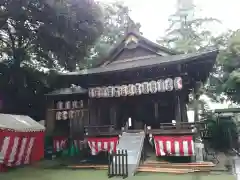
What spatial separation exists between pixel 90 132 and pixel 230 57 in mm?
12697

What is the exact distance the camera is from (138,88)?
1324cm

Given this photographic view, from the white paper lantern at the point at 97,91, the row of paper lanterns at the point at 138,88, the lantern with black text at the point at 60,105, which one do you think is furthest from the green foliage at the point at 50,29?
the row of paper lanterns at the point at 138,88

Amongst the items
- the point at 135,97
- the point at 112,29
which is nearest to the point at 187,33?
the point at 112,29

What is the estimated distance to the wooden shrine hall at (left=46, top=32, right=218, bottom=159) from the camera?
475 inches

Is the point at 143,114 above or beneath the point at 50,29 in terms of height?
beneath

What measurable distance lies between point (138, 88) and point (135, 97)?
1.68 meters

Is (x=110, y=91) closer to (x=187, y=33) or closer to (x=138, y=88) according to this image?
(x=138, y=88)

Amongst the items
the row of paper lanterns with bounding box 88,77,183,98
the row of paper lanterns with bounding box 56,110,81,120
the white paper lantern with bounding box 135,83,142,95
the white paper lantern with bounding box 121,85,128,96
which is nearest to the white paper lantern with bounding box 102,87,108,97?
the row of paper lanterns with bounding box 88,77,183,98

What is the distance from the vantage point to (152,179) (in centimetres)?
908

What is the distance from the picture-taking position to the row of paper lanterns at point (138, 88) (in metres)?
12.5

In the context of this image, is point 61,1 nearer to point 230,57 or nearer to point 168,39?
point 230,57

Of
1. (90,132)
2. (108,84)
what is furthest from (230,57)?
(90,132)

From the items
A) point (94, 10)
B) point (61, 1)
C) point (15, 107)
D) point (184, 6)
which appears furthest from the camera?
point (184, 6)

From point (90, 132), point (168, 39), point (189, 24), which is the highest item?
point (189, 24)
